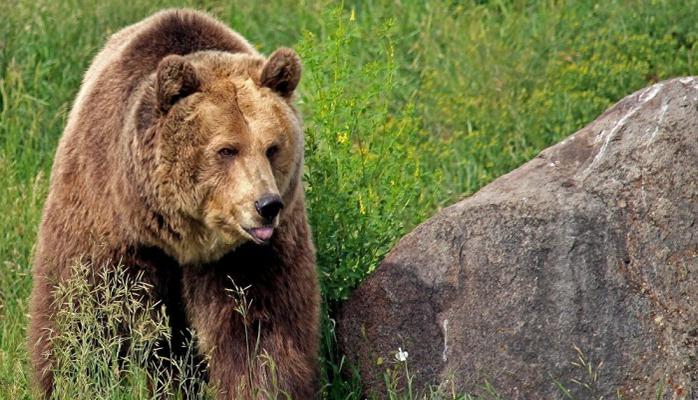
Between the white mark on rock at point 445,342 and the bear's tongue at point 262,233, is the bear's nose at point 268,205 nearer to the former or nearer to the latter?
the bear's tongue at point 262,233

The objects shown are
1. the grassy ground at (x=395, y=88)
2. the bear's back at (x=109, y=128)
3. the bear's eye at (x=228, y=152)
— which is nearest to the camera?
the bear's eye at (x=228, y=152)

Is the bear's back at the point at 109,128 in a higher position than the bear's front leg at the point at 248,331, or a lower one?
higher

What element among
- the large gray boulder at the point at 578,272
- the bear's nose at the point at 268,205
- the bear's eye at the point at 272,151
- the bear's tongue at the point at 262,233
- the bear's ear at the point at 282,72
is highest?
the bear's ear at the point at 282,72

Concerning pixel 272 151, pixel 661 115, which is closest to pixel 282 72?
pixel 272 151

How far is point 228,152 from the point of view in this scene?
4965mm

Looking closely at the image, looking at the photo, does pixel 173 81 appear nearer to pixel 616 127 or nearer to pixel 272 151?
pixel 272 151

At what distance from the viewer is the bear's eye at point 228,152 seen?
4961mm

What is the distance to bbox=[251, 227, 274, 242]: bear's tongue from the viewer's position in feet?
15.9

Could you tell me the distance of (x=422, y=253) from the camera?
5.68 m

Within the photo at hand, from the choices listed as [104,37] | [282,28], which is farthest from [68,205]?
[282,28]

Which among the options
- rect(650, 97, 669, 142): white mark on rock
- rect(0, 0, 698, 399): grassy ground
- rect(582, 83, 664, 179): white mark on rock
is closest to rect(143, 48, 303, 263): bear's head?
rect(0, 0, 698, 399): grassy ground

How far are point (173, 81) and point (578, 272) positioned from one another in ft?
5.81

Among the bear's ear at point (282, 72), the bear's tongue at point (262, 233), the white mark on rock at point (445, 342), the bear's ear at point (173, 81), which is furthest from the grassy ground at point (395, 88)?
the bear's tongue at point (262, 233)

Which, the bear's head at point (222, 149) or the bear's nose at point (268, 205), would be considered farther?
the bear's head at point (222, 149)
